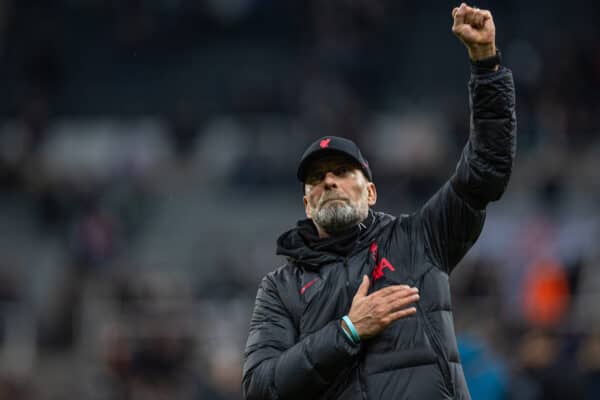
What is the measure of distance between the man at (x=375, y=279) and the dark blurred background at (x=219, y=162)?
537 centimetres

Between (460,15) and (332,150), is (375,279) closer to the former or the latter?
(332,150)

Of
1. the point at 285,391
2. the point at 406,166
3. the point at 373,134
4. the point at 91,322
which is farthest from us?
the point at 373,134

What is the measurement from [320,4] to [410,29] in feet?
4.71

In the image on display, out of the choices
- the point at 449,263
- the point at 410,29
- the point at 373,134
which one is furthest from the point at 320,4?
the point at 449,263

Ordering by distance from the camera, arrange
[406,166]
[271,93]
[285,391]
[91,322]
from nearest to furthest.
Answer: [285,391], [91,322], [406,166], [271,93]

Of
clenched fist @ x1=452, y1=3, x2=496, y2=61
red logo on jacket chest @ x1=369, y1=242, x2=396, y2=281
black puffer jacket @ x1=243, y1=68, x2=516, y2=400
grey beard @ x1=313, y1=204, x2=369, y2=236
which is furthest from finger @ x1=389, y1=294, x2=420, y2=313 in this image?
clenched fist @ x1=452, y1=3, x2=496, y2=61

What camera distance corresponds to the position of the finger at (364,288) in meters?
3.99

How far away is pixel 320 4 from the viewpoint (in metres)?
17.1

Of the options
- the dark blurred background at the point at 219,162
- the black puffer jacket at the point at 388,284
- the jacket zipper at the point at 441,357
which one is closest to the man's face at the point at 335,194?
the black puffer jacket at the point at 388,284

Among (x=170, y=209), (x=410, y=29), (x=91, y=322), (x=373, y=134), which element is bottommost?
(x=91, y=322)

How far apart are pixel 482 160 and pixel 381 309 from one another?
2.15 ft

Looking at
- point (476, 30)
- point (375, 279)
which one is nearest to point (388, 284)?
point (375, 279)

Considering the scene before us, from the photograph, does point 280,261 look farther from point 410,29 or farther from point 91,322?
point 410,29

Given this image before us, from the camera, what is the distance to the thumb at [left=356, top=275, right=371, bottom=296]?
3986 mm
